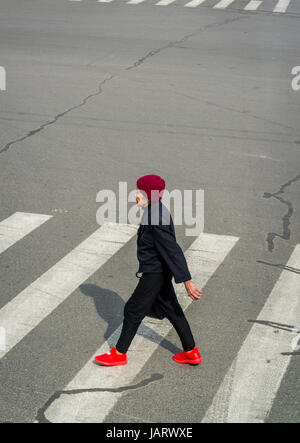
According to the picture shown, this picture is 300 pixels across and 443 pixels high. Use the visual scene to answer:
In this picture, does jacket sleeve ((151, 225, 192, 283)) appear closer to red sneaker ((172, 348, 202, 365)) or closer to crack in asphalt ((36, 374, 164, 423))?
red sneaker ((172, 348, 202, 365))

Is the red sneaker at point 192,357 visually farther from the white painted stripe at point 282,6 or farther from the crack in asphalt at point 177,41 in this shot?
the white painted stripe at point 282,6

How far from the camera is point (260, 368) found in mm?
5812

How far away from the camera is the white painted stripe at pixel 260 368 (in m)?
5.24

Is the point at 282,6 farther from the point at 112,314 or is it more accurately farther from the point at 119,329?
the point at 119,329

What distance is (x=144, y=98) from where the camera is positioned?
14383 mm

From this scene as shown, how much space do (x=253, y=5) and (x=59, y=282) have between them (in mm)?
24051

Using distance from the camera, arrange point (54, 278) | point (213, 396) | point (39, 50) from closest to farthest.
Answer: point (213, 396), point (54, 278), point (39, 50)

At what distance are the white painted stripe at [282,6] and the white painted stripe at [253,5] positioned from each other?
82 centimetres

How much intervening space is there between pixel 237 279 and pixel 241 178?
10.8ft

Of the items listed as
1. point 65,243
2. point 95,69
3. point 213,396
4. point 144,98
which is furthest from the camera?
point 95,69

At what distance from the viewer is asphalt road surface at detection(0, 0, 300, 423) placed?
5539mm

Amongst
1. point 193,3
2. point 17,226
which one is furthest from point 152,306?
point 193,3

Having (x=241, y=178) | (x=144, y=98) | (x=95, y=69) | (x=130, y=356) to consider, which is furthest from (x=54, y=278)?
(x=95, y=69)

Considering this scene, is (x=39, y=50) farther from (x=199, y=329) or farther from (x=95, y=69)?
(x=199, y=329)
